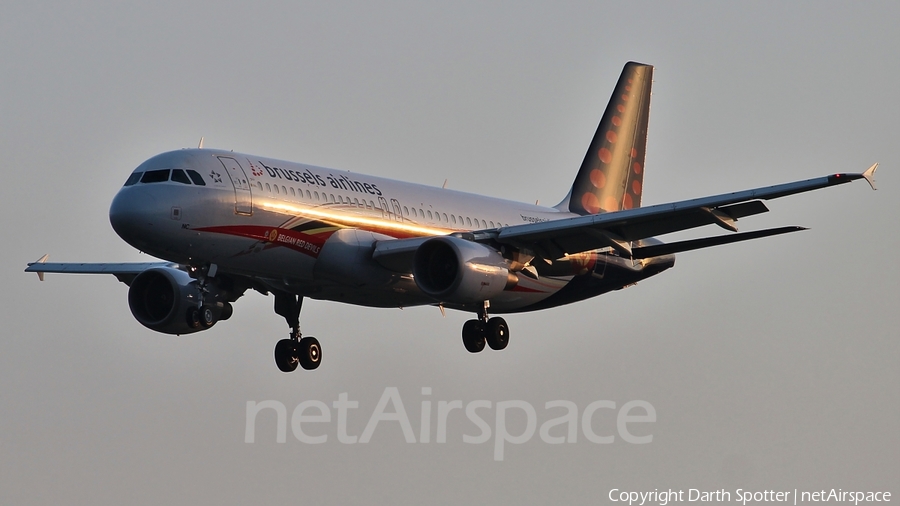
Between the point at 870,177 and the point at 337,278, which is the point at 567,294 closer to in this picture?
the point at 337,278

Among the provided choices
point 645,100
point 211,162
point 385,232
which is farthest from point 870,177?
point 645,100

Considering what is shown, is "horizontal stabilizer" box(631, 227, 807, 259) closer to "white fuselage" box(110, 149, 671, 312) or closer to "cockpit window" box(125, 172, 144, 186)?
"white fuselage" box(110, 149, 671, 312)

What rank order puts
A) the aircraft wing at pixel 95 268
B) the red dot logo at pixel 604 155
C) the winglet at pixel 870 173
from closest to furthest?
the winglet at pixel 870 173
the aircraft wing at pixel 95 268
the red dot logo at pixel 604 155

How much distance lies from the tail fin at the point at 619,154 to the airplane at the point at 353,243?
4.42 m

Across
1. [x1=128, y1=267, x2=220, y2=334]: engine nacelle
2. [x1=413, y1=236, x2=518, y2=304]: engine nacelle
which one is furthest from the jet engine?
[x1=413, y1=236, x2=518, y2=304]: engine nacelle

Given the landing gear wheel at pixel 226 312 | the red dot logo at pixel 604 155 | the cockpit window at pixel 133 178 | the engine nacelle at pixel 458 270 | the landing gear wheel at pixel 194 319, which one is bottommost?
the landing gear wheel at pixel 194 319

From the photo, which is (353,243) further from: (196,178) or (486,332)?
(486,332)

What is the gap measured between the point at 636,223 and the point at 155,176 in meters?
12.9

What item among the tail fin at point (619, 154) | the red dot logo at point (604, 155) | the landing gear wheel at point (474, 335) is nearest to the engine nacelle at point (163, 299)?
the landing gear wheel at point (474, 335)

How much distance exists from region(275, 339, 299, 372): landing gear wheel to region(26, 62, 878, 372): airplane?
46 millimetres

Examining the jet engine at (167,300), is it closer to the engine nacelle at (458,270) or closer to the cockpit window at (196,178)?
the cockpit window at (196,178)

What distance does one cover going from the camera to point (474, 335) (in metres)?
41.3

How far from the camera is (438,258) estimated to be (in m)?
39.4

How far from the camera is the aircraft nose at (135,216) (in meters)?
35.2
